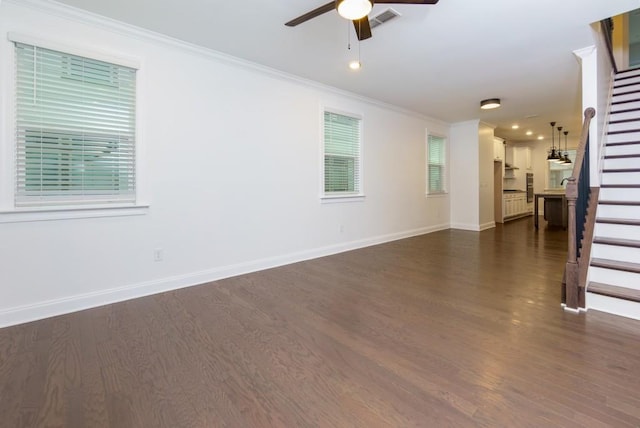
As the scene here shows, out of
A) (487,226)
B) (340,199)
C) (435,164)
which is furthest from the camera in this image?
(487,226)

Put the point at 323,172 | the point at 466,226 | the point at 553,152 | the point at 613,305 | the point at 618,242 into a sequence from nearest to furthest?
the point at 613,305 → the point at 618,242 → the point at 323,172 → the point at 466,226 → the point at 553,152

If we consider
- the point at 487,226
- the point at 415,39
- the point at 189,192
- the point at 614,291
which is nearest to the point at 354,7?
the point at 415,39

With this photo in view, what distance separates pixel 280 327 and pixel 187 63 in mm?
2939

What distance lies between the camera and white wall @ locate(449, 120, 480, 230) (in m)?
7.04

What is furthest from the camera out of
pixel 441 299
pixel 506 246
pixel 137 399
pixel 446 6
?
pixel 506 246

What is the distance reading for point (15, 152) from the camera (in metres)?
2.44

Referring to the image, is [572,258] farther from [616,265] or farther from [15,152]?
[15,152]

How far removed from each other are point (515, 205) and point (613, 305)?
7663 mm

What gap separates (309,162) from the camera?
4496 mm

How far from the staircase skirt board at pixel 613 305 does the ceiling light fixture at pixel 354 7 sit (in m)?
2.92

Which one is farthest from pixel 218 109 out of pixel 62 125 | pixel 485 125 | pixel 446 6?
pixel 485 125

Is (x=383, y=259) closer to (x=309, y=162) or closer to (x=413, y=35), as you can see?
(x=309, y=162)

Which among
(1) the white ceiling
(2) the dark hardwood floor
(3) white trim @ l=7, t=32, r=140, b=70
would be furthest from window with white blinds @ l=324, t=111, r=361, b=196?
(3) white trim @ l=7, t=32, r=140, b=70

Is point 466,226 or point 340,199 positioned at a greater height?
point 340,199
